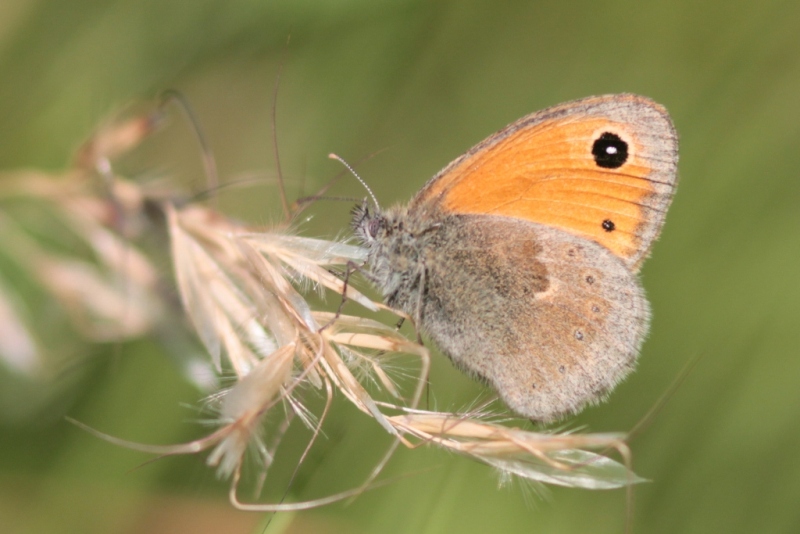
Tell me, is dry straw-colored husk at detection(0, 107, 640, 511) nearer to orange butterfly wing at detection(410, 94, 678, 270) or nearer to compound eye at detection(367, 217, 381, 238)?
compound eye at detection(367, 217, 381, 238)

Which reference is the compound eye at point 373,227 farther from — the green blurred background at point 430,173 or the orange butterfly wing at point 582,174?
the green blurred background at point 430,173

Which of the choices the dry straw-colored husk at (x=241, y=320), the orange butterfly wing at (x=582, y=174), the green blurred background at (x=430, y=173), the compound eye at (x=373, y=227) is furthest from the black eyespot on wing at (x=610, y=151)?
the dry straw-colored husk at (x=241, y=320)

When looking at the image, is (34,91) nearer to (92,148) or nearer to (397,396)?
(92,148)

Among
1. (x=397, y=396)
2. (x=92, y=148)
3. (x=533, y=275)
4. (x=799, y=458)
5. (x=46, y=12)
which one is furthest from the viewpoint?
(x=46, y=12)

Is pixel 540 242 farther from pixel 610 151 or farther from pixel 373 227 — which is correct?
pixel 373 227

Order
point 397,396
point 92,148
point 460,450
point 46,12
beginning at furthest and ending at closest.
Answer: point 46,12 < point 92,148 < point 397,396 < point 460,450

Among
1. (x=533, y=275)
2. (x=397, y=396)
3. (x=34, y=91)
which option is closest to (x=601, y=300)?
(x=533, y=275)

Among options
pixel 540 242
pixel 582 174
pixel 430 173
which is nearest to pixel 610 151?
pixel 582 174

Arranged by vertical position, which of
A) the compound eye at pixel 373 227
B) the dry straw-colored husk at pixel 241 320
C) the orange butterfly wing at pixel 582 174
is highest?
the orange butterfly wing at pixel 582 174
